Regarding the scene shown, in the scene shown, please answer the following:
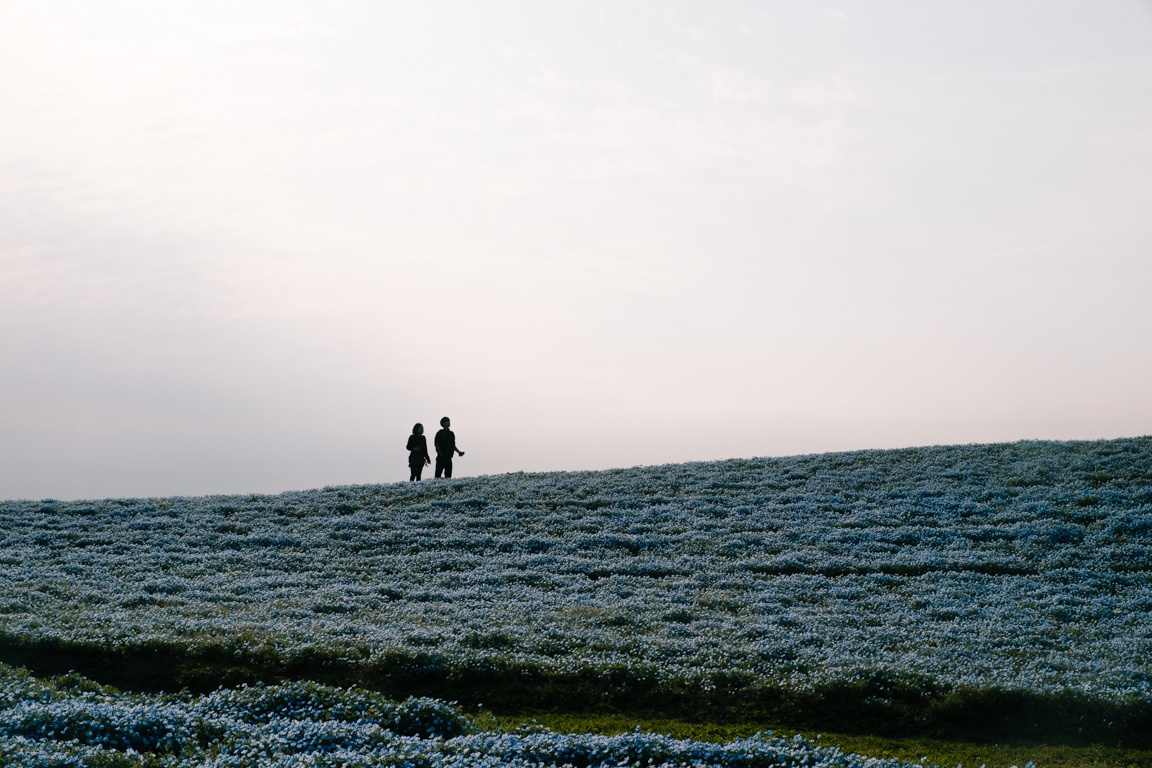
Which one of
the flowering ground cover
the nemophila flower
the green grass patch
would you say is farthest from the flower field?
the nemophila flower

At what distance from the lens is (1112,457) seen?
34.5m

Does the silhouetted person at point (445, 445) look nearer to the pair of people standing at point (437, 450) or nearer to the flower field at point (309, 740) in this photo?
the pair of people standing at point (437, 450)

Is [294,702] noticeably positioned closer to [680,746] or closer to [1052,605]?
[680,746]

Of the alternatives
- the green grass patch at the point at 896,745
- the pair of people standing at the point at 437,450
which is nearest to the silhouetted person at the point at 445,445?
the pair of people standing at the point at 437,450

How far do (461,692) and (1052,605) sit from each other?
14142 mm

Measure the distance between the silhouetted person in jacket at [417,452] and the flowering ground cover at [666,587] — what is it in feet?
6.67

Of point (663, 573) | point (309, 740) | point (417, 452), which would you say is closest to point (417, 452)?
point (417, 452)

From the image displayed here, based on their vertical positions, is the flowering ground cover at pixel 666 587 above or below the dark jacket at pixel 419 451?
below

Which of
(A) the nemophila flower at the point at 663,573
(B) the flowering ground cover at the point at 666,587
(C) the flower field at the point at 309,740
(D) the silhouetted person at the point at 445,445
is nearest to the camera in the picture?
(C) the flower field at the point at 309,740

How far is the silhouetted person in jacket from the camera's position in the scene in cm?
3925

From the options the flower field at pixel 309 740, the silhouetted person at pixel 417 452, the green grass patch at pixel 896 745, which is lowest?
the green grass patch at pixel 896 745

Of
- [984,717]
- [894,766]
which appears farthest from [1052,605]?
[894,766]

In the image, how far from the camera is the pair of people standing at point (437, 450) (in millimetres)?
38969

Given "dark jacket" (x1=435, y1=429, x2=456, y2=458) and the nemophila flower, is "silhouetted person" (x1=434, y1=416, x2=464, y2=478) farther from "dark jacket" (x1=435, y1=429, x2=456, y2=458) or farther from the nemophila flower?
the nemophila flower
